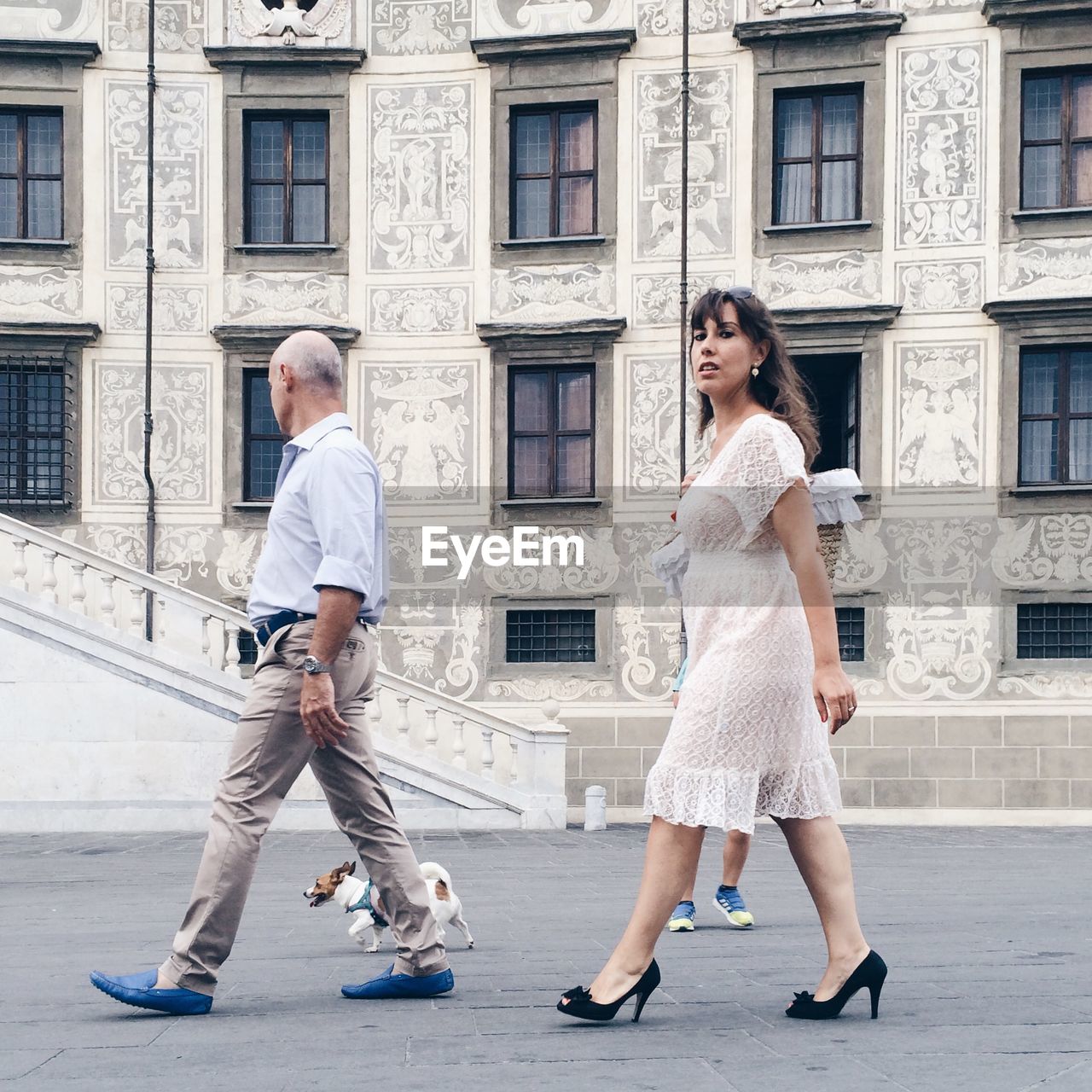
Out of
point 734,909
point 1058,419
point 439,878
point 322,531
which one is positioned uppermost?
point 1058,419

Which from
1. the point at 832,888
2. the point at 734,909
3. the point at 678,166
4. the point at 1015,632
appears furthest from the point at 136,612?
the point at 832,888

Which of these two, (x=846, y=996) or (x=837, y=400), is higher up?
(x=837, y=400)

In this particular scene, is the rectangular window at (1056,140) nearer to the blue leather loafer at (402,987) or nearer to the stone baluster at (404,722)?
the stone baluster at (404,722)

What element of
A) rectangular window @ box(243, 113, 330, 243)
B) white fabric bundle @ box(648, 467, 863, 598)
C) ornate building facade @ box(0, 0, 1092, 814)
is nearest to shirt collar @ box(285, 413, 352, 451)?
white fabric bundle @ box(648, 467, 863, 598)

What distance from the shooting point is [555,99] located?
19938mm

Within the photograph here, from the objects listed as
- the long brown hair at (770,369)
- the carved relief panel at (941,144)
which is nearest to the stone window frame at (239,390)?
the carved relief panel at (941,144)

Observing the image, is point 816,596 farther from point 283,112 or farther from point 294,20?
point 294,20

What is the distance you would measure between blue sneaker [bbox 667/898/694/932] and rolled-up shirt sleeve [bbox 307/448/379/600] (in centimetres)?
313

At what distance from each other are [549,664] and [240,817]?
14775 millimetres

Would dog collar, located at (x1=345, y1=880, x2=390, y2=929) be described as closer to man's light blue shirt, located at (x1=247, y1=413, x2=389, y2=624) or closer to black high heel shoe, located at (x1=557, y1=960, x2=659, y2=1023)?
man's light blue shirt, located at (x1=247, y1=413, x2=389, y2=624)

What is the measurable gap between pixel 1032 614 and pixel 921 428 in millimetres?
2474

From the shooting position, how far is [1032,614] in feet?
62.2

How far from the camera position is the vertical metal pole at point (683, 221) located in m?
19.5

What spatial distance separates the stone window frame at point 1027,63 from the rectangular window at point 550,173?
487 centimetres
